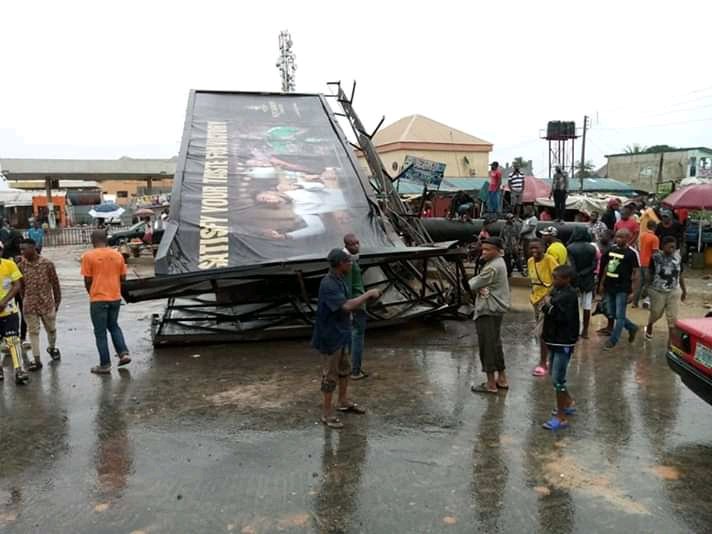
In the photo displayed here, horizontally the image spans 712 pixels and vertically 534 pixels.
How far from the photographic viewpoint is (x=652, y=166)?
44281 millimetres

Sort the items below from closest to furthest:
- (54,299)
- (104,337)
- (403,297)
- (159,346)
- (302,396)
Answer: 1. (302,396)
2. (104,337)
3. (54,299)
4. (159,346)
5. (403,297)

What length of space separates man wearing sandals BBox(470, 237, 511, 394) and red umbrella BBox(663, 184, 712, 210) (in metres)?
11.0

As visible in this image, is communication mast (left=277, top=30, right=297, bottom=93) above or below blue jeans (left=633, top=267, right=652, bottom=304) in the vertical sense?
above

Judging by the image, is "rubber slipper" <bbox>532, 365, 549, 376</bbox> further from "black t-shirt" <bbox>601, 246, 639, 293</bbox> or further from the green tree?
the green tree

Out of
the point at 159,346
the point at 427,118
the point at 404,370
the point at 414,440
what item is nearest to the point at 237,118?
the point at 159,346

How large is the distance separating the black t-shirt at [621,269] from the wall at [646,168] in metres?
38.6

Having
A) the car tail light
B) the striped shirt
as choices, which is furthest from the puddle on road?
the striped shirt

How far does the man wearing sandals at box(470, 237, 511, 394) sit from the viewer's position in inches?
221

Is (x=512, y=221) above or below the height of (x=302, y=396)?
above

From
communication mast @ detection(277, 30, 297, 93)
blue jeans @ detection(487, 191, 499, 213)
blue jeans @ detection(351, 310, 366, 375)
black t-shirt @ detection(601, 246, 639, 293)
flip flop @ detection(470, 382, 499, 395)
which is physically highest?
communication mast @ detection(277, 30, 297, 93)

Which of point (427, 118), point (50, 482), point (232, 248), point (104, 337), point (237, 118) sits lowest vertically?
point (50, 482)

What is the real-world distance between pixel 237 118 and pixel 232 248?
221 inches

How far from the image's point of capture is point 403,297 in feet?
30.2

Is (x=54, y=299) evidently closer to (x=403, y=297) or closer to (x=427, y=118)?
(x=403, y=297)
